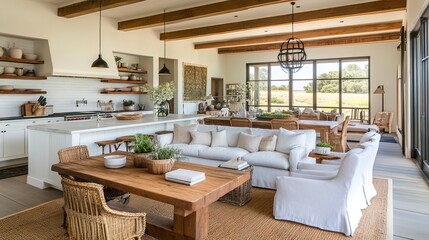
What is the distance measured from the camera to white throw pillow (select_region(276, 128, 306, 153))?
15.2 ft

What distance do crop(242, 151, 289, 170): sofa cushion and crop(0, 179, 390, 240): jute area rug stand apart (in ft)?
1.77

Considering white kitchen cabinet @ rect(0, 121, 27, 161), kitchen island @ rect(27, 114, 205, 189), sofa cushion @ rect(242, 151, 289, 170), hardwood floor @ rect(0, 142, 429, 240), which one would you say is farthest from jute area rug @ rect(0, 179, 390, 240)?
white kitchen cabinet @ rect(0, 121, 27, 161)

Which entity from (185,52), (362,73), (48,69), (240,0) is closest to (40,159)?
(48,69)

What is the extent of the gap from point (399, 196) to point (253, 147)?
2188mm

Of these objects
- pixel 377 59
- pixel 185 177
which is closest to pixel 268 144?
pixel 185 177

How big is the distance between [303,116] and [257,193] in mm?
4079

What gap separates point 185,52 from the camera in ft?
36.4

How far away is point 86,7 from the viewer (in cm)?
632

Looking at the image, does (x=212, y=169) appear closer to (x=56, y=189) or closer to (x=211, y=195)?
(x=211, y=195)

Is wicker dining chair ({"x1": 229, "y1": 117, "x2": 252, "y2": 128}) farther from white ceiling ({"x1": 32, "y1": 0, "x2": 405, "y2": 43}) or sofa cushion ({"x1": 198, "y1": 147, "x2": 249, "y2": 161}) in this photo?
white ceiling ({"x1": 32, "y1": 0, "x2": 405, "y2": 43})

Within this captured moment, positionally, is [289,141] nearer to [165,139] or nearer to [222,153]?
[222,153]

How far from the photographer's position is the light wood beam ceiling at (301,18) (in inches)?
255

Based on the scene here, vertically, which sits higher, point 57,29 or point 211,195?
point 57,29

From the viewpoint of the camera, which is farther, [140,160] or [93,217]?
[140,160]
